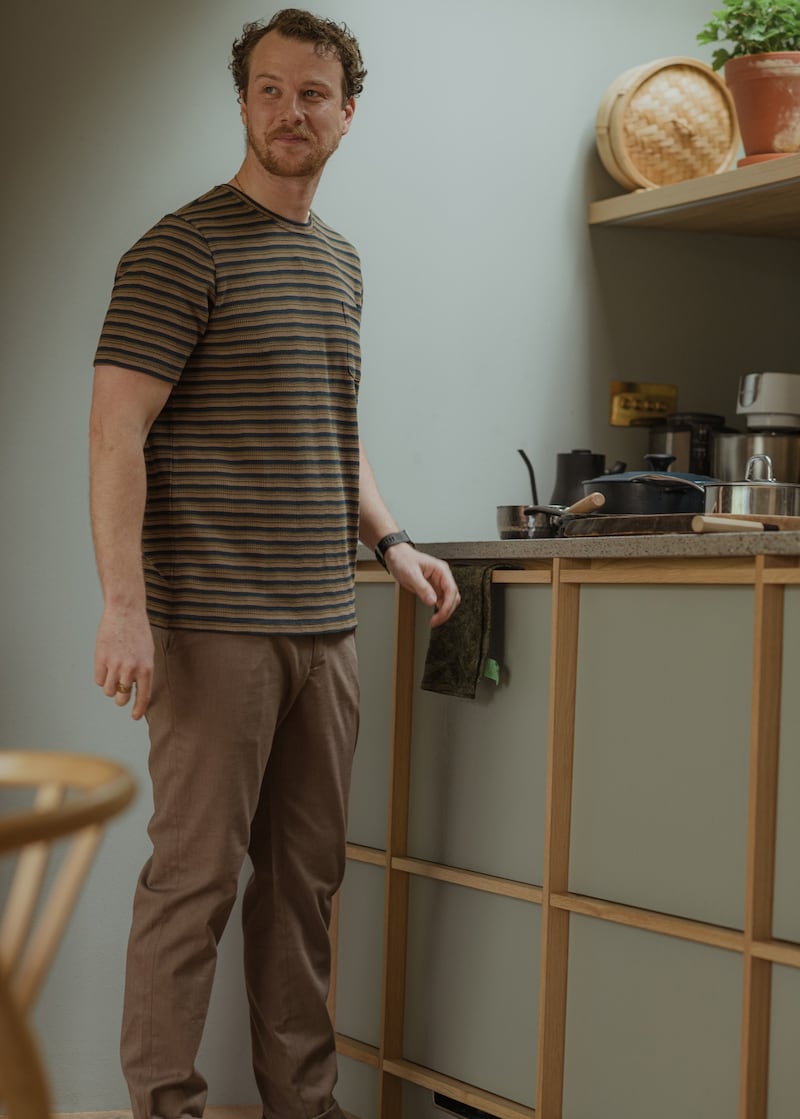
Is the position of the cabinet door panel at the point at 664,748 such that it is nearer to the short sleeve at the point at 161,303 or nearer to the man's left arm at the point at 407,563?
the man's left arm at the point at 407,563

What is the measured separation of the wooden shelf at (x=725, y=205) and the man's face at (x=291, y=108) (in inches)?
35.4

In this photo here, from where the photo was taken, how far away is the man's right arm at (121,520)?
195 cm

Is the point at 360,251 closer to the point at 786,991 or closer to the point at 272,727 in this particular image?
the point at 272,727

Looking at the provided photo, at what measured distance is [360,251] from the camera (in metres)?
2.83

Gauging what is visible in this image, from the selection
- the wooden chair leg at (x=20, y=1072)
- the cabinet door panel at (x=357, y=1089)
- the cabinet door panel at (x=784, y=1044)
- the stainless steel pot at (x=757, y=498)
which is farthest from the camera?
the cabinet door panel at (x=357, y=1089)

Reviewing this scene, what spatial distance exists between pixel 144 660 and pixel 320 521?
1.20ft

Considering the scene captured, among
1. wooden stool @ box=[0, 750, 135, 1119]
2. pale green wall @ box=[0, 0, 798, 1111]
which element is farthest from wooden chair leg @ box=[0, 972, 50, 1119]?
pale green wall @ box=[0, 0, 798, 1111]

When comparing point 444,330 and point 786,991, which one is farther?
point 444,330

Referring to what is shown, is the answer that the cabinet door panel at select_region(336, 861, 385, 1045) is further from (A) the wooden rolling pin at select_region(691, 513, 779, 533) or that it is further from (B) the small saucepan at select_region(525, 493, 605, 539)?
(A) the wooden rolling pin at select_region(691, 513, 779, 533)

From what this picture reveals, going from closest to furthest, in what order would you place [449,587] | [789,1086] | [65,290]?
[789,1086], [449,587], [65,290]

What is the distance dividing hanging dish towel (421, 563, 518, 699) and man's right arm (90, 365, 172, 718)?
0.57 meters

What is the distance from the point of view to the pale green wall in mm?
2609

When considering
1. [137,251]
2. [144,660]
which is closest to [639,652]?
[144,660]

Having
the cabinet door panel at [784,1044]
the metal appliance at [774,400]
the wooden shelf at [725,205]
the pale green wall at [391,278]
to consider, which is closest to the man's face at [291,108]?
the pale green wall at [391,278]
